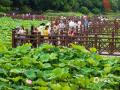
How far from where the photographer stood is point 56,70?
30.2 feet

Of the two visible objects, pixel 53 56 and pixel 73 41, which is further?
pixel 73 41

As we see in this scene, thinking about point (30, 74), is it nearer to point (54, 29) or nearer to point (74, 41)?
point (74, 41)

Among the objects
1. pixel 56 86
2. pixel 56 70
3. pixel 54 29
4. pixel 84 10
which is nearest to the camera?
pixel 56 86

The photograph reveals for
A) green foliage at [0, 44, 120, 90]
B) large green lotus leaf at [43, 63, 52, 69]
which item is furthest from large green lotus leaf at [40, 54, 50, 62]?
large green lotus leaf at [43, 63, 52, 69]

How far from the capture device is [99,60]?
35.7 ft

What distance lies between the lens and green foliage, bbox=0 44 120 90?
8.43 meters

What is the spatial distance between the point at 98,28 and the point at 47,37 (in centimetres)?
1470

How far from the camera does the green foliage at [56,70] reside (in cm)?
843

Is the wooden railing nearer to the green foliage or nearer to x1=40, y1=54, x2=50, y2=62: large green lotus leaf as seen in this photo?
the green foliage

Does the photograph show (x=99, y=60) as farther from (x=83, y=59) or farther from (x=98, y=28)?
(x=98, y=28)

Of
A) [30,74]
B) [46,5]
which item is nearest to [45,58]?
[30,74]

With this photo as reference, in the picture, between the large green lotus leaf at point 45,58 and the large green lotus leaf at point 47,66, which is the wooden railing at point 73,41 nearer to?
the large green lotus leaf at point 45,58

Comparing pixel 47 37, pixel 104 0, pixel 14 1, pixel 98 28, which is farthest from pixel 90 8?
pixel 47 37

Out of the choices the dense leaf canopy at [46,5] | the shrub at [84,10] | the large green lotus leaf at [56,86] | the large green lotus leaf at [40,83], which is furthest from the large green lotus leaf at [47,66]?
the shrub at [84,10]
